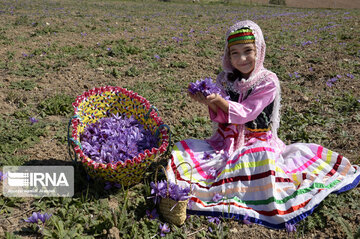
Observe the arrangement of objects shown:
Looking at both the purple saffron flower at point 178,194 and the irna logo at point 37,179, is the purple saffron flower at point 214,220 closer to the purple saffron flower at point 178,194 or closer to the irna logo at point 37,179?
the purple saffron flower at point 178,194

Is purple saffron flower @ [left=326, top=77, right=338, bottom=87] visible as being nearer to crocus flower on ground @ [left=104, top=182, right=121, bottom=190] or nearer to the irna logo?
crocus flower on ground @ [left=104, top=182, right=121, bottom=190]

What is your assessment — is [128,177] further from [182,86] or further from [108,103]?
[182,86]

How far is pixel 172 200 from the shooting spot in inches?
113

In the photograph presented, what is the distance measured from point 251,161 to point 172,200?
3.48ft

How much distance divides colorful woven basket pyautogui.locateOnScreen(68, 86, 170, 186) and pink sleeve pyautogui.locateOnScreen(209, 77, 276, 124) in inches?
31.0

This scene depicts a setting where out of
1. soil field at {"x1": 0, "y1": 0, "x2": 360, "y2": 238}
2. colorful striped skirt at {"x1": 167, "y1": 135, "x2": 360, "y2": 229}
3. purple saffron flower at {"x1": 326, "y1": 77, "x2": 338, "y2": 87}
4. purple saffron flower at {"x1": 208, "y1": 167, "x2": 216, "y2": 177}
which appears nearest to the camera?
soil field at {"x1": 0, "y1": 0, "x2": 360, "y2": 238}

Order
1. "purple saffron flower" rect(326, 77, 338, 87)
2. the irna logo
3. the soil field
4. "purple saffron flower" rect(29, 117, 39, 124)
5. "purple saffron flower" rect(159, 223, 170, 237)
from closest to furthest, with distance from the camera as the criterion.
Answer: "purple saffron flower" rect(159, 223, 170, 237), the soil field, the irna logo, "purple saffron flower" rect(29, 117, 39, 124), "purple saffron flower" rect(326, 77, 338, 87)

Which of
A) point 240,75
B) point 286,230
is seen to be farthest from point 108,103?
point 286,230

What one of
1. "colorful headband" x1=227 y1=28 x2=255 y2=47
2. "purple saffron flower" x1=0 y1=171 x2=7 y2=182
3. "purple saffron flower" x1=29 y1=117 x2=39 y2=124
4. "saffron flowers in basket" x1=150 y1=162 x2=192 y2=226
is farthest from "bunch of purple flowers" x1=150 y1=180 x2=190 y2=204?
"purple saffron flower" x1=29 y1=117 x2=39 y2=124

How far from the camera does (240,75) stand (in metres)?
3.64

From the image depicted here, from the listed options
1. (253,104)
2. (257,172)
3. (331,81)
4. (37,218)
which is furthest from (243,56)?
(331,81)

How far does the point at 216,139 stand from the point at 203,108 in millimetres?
1879

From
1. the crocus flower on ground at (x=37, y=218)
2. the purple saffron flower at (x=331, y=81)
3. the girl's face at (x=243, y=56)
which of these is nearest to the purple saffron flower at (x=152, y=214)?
the crocus flower on ground at (x=37, y=218)

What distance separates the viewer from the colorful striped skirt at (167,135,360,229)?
3113 mm
